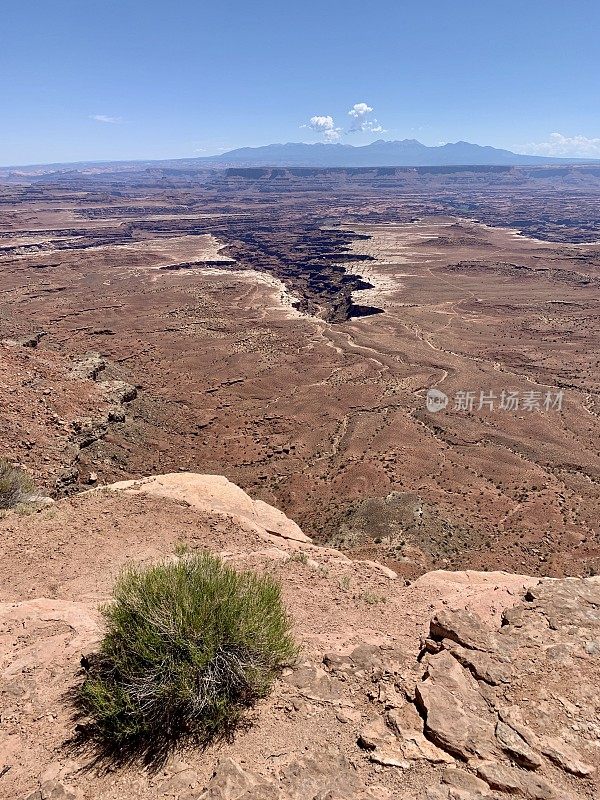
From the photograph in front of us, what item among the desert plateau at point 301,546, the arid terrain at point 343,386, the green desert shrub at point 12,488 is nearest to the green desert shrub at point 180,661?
the desert plateau at point 301,546

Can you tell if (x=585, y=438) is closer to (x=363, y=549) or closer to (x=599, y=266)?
(x=363, y=549)

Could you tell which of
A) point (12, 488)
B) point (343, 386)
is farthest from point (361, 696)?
point (343, 386)

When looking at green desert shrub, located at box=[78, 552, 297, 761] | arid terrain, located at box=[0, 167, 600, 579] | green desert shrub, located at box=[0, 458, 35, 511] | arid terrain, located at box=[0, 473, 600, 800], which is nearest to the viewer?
arid terrain, located at box=[0, 473, 600, 800]

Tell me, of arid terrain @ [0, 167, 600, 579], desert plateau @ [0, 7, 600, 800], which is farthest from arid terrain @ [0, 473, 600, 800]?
arid terrain @ [0, 167, 600, 579]

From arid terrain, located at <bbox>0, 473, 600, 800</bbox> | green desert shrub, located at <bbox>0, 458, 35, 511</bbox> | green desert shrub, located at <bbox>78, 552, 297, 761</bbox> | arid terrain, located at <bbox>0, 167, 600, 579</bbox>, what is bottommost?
arid terrain, located at <bbox>0, 167, 600, 579</bbox>

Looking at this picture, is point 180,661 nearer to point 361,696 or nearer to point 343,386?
point 361,696

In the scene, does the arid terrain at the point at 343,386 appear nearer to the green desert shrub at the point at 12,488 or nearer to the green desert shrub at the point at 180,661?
the green desert shrub at the point at 12,488

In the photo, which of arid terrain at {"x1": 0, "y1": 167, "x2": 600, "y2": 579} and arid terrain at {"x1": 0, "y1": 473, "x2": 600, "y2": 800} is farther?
arid terrain at {"x1": 0, "y1": 167, "x2": 600, "y2": 579}

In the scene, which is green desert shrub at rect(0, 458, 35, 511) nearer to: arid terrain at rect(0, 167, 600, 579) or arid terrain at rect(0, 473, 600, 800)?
arid terrain at rect(0, 167, 600, 579)

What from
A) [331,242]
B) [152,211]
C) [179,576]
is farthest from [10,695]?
[152,211]
